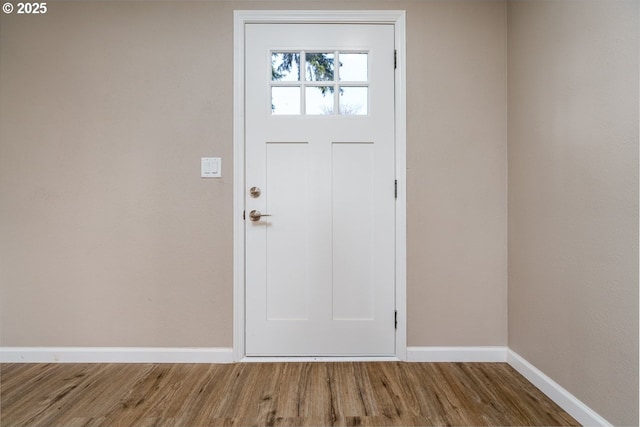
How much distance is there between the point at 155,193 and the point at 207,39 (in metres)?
1.00

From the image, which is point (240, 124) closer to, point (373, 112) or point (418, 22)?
point (373, 112)

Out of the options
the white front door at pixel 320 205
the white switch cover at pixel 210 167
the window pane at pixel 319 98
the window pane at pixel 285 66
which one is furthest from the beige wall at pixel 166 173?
the window pane at pixel 319 98

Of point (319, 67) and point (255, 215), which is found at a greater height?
point (319, 67)

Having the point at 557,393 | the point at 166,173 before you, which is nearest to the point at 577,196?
the point at 557,393

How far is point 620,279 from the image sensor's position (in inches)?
46.8

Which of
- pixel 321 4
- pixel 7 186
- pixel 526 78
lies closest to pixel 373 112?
pixel 321 4

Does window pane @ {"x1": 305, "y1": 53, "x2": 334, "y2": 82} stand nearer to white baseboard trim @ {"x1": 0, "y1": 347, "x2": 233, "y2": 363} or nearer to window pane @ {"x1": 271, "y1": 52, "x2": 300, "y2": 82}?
window pane @ {"x1": 271, "y1": 52, "x2": 300, "y2": 82}

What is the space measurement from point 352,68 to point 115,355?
2284mm

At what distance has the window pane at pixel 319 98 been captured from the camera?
1.94m

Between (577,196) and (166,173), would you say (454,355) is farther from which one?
(166,173)

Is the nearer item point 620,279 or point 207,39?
point 620,279

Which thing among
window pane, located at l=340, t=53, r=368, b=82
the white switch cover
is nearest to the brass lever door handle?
the white switch cover

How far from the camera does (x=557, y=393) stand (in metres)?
1.48

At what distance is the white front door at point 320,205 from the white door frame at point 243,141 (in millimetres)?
36
